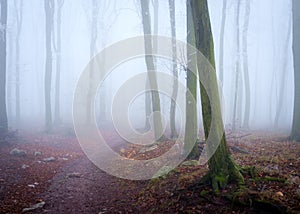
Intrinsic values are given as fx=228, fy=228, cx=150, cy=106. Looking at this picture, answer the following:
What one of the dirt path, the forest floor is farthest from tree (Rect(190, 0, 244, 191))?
the dirt path

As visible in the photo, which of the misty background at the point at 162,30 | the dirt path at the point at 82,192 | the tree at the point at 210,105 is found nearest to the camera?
the tree at the point at 210,105

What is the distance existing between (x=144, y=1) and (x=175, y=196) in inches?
430

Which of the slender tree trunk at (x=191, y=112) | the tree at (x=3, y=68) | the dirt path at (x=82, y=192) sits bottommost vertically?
the dirt path at (x=82, y=192)

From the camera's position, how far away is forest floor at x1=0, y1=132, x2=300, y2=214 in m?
4.43

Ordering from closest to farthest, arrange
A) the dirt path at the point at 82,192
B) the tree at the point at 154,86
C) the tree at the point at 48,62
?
the dirt path at the point at 82,192 < the tree at the point at 154,86 < the tree at the point at 48,62

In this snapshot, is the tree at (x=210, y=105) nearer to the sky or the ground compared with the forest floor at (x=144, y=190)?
nearer to the sky

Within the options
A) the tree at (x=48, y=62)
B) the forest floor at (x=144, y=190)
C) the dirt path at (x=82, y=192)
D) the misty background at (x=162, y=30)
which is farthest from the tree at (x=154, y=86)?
the tree at (x=48, y=62)

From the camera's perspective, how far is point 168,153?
9.32m

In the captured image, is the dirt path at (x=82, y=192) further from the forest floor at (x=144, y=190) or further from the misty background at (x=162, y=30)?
the misty background at (x=162, y=30)

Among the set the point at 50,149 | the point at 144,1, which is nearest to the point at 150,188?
the point at 50,149

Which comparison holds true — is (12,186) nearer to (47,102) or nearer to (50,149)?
(50,149)

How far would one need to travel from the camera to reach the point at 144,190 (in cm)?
627

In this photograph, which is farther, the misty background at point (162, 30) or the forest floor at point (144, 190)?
the misty background at point (162, 30)

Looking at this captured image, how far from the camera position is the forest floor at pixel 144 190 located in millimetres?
4426
